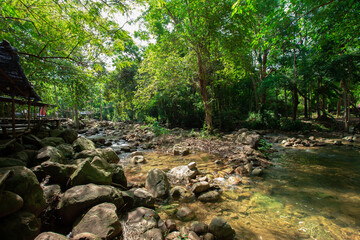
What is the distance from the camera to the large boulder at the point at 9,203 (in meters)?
1.89

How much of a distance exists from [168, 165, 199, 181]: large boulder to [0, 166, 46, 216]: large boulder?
313 centimetres

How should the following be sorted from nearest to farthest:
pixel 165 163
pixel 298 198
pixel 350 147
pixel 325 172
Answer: pixel 298 198, pixel 325 172, pixel 165 163, pixel 350 147

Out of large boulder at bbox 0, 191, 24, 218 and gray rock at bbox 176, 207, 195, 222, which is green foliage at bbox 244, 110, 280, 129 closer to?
gray rock at bbox 176, 207, 195, 222

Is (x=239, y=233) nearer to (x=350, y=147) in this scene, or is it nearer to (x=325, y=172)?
(x=325, y=172)

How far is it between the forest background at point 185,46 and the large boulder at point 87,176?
86.2 inches

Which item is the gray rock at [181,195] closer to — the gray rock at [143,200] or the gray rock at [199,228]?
the gray rock at [143,200]

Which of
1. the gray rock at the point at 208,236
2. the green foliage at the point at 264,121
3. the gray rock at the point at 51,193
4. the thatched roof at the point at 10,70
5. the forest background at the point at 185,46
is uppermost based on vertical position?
the forest background at the point at 185,46

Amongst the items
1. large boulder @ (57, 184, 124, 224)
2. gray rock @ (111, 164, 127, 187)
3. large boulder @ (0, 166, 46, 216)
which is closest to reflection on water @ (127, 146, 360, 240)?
large boulder @ (57, 184, 124, 224)

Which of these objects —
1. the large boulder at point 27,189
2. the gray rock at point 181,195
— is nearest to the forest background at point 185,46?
the large boulder at point 27,189

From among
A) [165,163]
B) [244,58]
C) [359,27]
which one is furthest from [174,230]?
[244,58]

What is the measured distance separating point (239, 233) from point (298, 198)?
2006 millimetres

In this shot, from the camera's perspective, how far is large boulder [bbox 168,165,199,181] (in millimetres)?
4621

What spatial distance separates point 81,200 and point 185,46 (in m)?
9.25

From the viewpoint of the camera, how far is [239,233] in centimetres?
258
